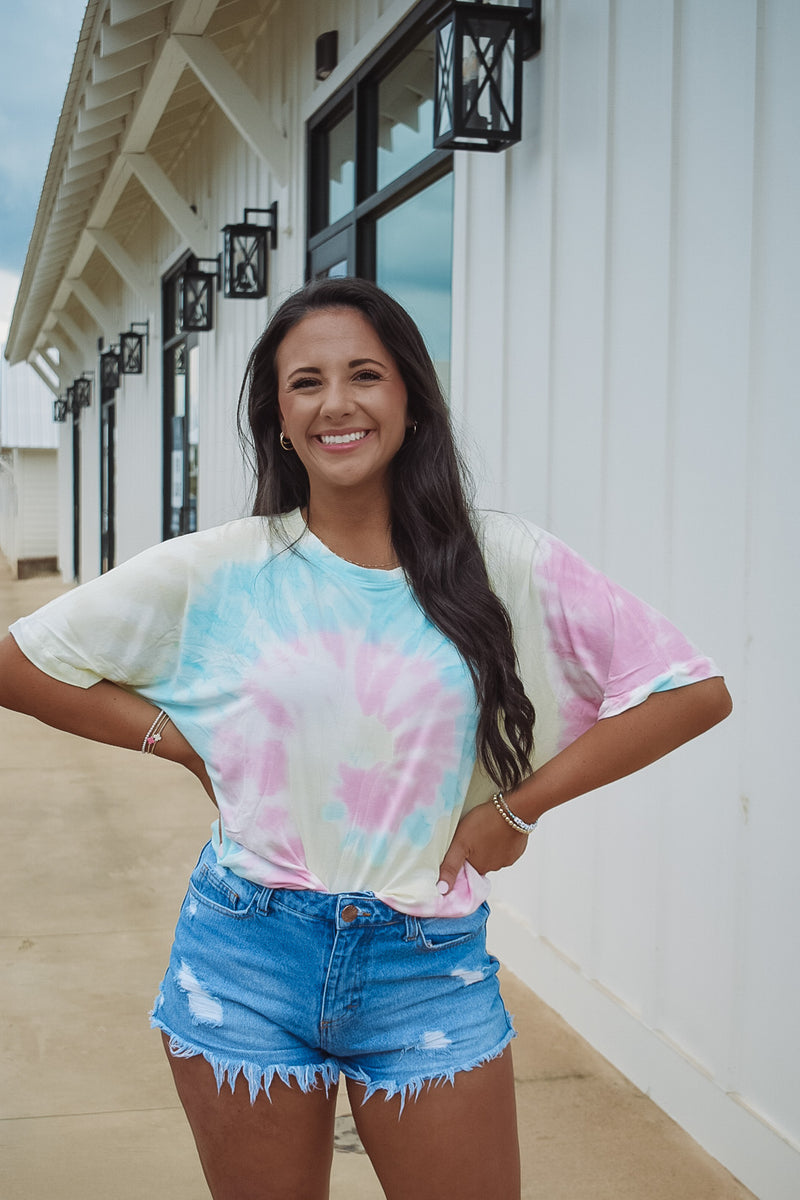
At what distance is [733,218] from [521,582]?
49.9 inches

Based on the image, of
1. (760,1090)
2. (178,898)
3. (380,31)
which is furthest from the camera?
(380,31)

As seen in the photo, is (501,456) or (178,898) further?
(178,898)

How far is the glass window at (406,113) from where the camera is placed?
437 centimetres

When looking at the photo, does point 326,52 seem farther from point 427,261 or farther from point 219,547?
point 219,547

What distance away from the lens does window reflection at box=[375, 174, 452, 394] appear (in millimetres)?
4238

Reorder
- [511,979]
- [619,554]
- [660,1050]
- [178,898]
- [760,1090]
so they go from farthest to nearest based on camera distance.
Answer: [178,898]
[511,979]
[619,554]
[660,1050]
[760,1090]

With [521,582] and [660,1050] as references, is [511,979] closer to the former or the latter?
[660,1050]

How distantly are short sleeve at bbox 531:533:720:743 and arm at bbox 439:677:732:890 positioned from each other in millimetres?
18

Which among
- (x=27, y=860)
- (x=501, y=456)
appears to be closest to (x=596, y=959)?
(x=501, y=456)

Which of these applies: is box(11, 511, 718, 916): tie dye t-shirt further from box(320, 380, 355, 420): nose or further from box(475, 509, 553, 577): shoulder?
box(320, 380, 355, 420): nose

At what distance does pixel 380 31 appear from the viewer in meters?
4.61

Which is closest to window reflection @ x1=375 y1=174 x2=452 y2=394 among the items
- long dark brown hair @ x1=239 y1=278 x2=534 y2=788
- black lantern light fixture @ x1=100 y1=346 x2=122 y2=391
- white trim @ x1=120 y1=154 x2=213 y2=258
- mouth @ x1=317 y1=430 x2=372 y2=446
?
long dark brown hair @ x1=239 y1=278 x2=534 y2=788

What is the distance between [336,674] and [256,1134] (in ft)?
1.77

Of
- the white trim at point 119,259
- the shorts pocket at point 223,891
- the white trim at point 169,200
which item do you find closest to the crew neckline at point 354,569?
the shorts pocket at point 223,891
